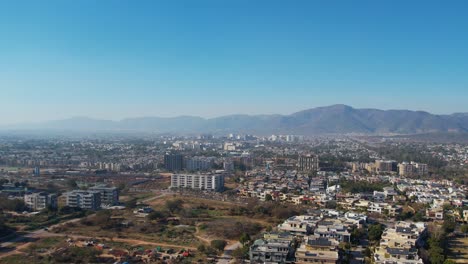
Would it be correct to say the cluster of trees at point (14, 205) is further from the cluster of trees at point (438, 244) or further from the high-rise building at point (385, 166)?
the high-rise building at point (385, 166)

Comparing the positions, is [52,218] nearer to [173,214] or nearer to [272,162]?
[173,214]

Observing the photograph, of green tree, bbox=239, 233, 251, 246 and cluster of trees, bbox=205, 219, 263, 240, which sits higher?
green tree, bbox=239, 233, 251, 246

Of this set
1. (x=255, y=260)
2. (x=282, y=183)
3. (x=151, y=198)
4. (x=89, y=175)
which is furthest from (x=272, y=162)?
(x=255, y=260)

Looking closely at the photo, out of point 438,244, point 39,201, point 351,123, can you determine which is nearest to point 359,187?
point 438,244

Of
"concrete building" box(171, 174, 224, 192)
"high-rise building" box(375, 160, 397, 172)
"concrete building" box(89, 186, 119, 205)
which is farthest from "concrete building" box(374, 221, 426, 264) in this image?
"high-rise building" box(375, 160, 397, 172)

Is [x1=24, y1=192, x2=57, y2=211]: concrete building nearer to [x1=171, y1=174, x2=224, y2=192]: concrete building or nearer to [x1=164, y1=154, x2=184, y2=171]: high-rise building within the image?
[x1=171, y1=174, x2=224, y2=192]: concrete building

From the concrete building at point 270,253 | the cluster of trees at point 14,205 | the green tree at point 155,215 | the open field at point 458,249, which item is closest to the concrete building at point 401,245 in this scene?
the open field at point 458,249

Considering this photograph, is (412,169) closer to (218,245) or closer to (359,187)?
(359,187)
